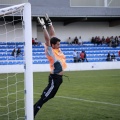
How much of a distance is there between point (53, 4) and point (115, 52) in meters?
8.34

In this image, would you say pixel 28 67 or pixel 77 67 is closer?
pixel 28 67

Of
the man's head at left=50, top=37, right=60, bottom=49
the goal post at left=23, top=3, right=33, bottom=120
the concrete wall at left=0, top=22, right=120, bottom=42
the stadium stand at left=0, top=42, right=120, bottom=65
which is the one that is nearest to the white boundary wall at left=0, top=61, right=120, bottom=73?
the stadium stand at left=0, top=42, right=120, bottom=65

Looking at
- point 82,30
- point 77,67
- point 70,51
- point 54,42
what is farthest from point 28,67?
point 82,30

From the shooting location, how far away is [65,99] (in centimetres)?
1262

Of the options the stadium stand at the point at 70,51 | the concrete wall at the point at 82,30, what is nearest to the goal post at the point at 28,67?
the stadium stand at the point at 70,51

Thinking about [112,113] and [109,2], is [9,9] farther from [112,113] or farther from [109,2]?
[109,2]

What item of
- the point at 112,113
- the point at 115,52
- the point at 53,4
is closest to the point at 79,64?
the point at 115,52

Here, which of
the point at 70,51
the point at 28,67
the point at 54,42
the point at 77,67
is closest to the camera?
the point at 28,67

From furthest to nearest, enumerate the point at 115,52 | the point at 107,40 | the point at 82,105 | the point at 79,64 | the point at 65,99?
the point at 107,40
the point at 115,52
the point at 79,64
the point at 65,99
the point at 82,105

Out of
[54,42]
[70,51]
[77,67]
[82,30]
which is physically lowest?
[77,67]

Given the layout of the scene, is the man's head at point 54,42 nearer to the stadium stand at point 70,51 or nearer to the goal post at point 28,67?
the goal post at point 28,67

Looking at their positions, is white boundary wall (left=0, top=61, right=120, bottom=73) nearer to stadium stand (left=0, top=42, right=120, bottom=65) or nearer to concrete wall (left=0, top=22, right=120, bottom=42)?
stadium stand (left=0, top=42, right=120, bottom=65)

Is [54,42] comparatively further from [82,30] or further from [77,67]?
[82,30]

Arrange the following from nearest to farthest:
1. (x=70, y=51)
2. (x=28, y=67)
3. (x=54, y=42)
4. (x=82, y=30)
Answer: (x=28, y=67) → (x=54, y=42) → (x=70, y=51) → (x=82, y=30)
